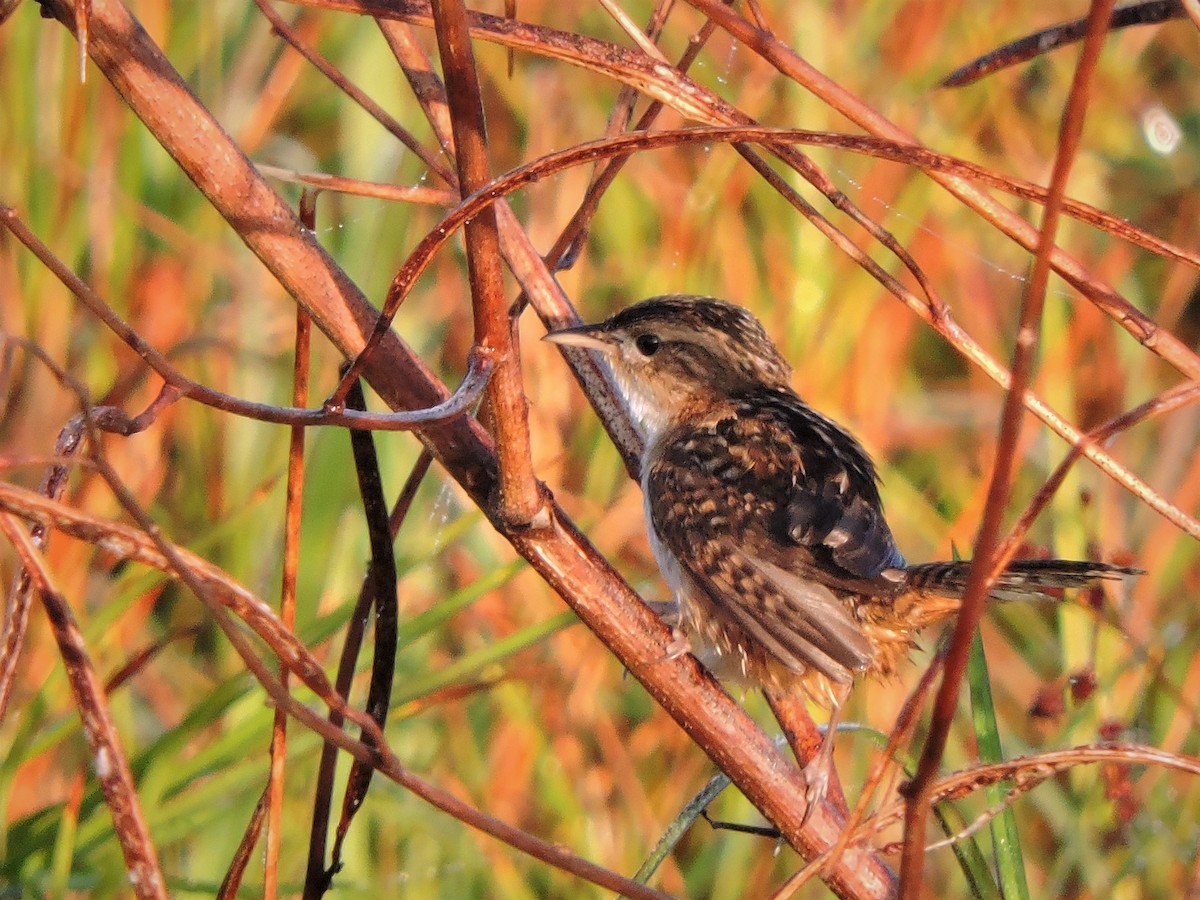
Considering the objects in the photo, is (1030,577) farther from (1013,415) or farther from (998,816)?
(1013,415)

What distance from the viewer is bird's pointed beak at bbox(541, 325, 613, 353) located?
2577 millimetres

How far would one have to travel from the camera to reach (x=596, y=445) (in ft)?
13.7

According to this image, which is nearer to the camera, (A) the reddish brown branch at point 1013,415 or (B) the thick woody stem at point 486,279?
(A) the reddish brown branch at point 1013,415

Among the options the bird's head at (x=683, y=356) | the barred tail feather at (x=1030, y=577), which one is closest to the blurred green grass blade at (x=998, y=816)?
the barred tail feather at (x=1030, y=577)

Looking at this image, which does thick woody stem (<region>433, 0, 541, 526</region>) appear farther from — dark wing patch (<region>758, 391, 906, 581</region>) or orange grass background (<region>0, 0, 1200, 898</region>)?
dark wing patch (<region>758, 391, 906, 581</region>)

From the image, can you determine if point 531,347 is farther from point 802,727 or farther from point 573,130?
point 802,727

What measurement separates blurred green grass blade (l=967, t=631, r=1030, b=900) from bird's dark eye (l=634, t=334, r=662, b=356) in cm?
156

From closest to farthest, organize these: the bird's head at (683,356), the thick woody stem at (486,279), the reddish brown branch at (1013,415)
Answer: the reddish brown branch at (1013,415)
the thick woody stem at (486,279)
the bird's head at (683,356)

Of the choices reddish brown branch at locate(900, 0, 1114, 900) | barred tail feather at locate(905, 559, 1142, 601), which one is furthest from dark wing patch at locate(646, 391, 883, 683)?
reddish brown branch at locate(900, 0, 1114, 900)

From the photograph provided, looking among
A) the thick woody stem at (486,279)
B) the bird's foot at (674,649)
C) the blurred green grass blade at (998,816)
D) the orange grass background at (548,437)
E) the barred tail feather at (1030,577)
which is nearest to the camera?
the thick woody stem at (486,279)

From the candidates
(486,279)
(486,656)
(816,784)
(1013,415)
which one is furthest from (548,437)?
(1013,415)

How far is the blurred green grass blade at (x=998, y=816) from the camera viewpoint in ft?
6.63

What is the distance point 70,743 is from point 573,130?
2555 mm

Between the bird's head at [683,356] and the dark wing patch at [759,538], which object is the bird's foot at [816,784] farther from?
the bird's head at [683,356]
